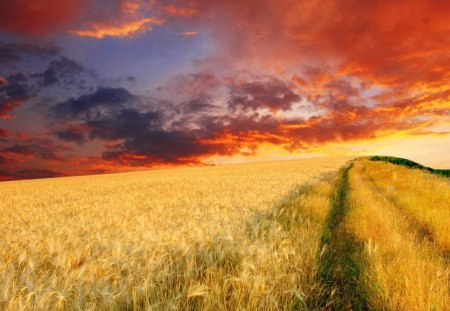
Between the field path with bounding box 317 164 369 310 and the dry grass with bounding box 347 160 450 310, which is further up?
the dry grass with bounding box 347 160 450 310

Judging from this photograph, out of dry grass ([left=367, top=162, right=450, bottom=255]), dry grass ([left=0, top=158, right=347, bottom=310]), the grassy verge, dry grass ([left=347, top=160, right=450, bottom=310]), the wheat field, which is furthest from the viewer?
dry grass ([left=367, top=162, right=450, bottom=255])

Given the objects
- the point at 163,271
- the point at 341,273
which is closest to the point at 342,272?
the point at 341,273

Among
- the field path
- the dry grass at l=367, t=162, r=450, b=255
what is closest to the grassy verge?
the field path

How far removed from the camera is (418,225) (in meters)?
8.61

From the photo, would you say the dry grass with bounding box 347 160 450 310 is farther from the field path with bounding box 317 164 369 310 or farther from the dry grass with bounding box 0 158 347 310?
the dry grass with bounding box 0 158 347 310

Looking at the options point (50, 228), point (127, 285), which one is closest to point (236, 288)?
point (127, 285)

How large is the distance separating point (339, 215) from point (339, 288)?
18.0 feet

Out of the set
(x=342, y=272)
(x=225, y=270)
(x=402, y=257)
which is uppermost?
(x=225, y=270)

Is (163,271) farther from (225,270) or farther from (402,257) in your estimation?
(402,257)

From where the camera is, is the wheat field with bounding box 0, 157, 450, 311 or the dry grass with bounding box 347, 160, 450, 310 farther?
the dry grass with bounding box 347, 160, 450, 310

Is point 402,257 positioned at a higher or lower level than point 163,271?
lower

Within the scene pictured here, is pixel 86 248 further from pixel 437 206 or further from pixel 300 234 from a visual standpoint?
pixel 437 206

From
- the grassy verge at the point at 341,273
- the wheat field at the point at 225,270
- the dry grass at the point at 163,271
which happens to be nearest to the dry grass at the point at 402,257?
the wheat field at the point at 225,270

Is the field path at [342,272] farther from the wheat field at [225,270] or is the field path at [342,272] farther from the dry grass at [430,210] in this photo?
the dry grass at [430,210]
